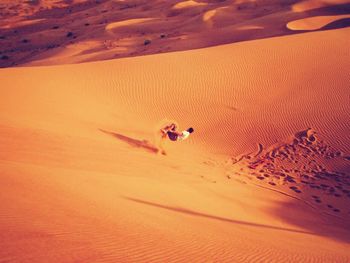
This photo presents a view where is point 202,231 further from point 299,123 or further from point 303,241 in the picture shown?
point 299,123

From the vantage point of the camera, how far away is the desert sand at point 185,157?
3861 mm

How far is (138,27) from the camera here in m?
31.0

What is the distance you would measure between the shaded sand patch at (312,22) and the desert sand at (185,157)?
6.56 meters

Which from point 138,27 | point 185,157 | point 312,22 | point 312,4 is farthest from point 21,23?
point 185,157

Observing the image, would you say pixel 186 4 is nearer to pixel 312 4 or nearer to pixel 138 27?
pixel 138 27

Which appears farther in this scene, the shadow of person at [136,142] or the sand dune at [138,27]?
the sand dune at [138,27]

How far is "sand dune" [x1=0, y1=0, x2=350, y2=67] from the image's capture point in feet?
78.9

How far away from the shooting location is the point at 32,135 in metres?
7.77

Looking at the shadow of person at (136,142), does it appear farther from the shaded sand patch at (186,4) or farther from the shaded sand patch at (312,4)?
the shaded sand patch at (186,4)

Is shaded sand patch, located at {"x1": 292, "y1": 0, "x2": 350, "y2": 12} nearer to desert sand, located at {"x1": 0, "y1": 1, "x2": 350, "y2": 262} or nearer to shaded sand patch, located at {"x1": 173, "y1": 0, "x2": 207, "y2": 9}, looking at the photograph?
shaded sand patch, located at {"x1": 173, "y1": 0, "x2": 207, "y2": 9}

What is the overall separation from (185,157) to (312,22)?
1997 centimetres

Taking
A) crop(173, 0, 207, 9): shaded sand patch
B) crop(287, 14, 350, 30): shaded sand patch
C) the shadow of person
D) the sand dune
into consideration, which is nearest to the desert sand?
the shadow of person

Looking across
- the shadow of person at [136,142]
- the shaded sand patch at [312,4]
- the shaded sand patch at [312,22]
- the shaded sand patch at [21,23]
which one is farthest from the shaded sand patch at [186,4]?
the shadow of person at [136,142]

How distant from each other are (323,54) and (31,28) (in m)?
32.3
